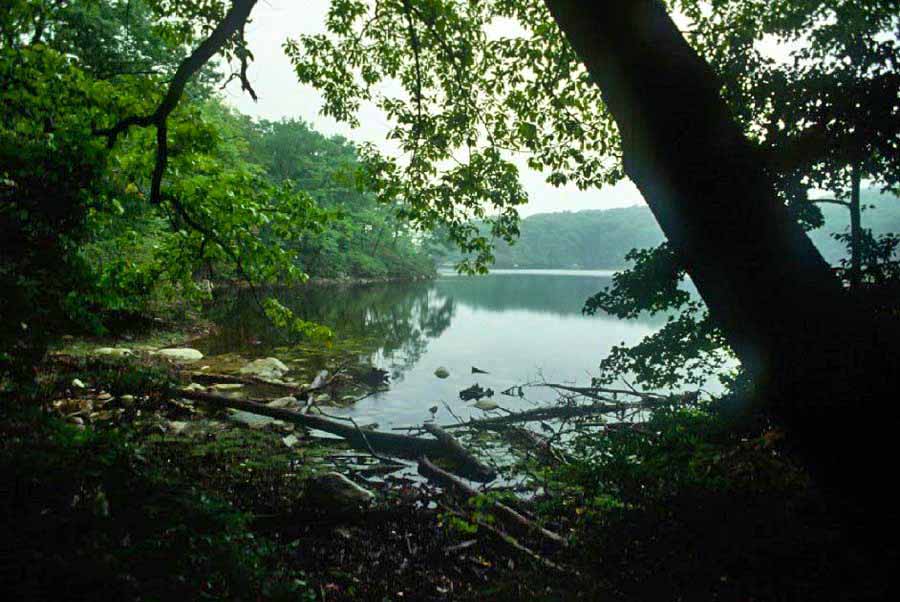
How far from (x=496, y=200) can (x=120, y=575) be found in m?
6.99

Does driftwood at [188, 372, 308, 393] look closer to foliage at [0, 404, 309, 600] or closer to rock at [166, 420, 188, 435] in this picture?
rock at [166, 420, 188, 435]

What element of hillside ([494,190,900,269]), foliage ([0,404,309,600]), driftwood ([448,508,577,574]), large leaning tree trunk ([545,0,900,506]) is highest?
hillside ([494,190,900,269])

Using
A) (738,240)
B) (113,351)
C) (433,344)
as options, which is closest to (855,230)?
(738,240)

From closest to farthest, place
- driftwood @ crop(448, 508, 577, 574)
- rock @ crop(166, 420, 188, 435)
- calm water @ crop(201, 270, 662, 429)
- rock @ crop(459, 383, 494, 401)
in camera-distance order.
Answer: driftwood @ crop(448, 508, 577, 574) < rock @ crop(166, 420, 188, 435) < rock @ crop(459, 383, 494, 401) < calm water @ crop(201, 270, 662, 429)

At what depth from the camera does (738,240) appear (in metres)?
1.85

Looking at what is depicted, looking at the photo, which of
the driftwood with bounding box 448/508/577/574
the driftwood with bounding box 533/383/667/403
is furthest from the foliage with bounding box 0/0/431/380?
the driftwood with bounding box 533/383/667/403

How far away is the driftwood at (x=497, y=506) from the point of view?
5418 millimetres

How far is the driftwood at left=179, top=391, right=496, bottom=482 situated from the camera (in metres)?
8.06

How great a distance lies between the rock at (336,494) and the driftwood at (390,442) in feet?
7.31

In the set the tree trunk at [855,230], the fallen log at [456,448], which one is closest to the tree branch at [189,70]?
the fallen log at [456,448]

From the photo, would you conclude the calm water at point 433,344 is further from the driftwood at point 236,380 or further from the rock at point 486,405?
the driftwood at point 236,380

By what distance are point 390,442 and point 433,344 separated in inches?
523

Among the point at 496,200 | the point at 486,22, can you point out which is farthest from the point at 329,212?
the point at 486,22

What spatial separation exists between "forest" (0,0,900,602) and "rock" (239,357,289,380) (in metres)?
0.26
